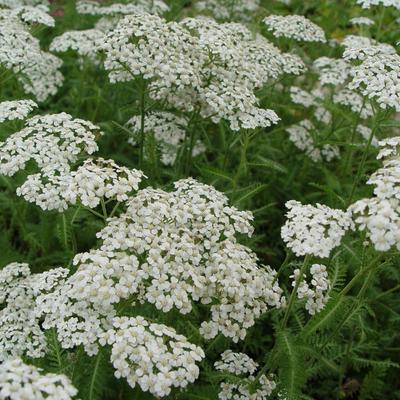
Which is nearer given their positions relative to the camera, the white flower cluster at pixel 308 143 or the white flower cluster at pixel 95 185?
the white flower cluster at pixel 95 185

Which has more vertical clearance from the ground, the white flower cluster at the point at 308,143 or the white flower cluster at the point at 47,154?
the white flower cluster at the point at 47,154

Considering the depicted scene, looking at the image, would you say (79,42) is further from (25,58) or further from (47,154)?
(47,154)

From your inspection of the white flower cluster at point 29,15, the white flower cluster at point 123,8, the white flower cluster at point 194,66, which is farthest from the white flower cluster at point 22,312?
the white flower cluster at point 123,8

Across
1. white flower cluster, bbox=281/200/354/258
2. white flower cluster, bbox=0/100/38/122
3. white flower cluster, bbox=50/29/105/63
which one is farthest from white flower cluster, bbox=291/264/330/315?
white flower cluster, bbox=50/29/105/63

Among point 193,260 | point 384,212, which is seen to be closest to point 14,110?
point 193,260

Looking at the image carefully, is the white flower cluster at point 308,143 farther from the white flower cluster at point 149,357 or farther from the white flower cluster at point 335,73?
the white flower cluster at point 149,357

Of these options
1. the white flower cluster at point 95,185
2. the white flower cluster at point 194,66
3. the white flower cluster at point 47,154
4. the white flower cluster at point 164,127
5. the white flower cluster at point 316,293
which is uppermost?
the white flower cluster at point 194,66

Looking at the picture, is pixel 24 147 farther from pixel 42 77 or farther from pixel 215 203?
pixel 42 77

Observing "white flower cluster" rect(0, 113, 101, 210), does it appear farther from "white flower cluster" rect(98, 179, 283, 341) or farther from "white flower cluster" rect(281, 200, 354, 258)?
"white flower cluster" rect(281, 200, 354, 258)
